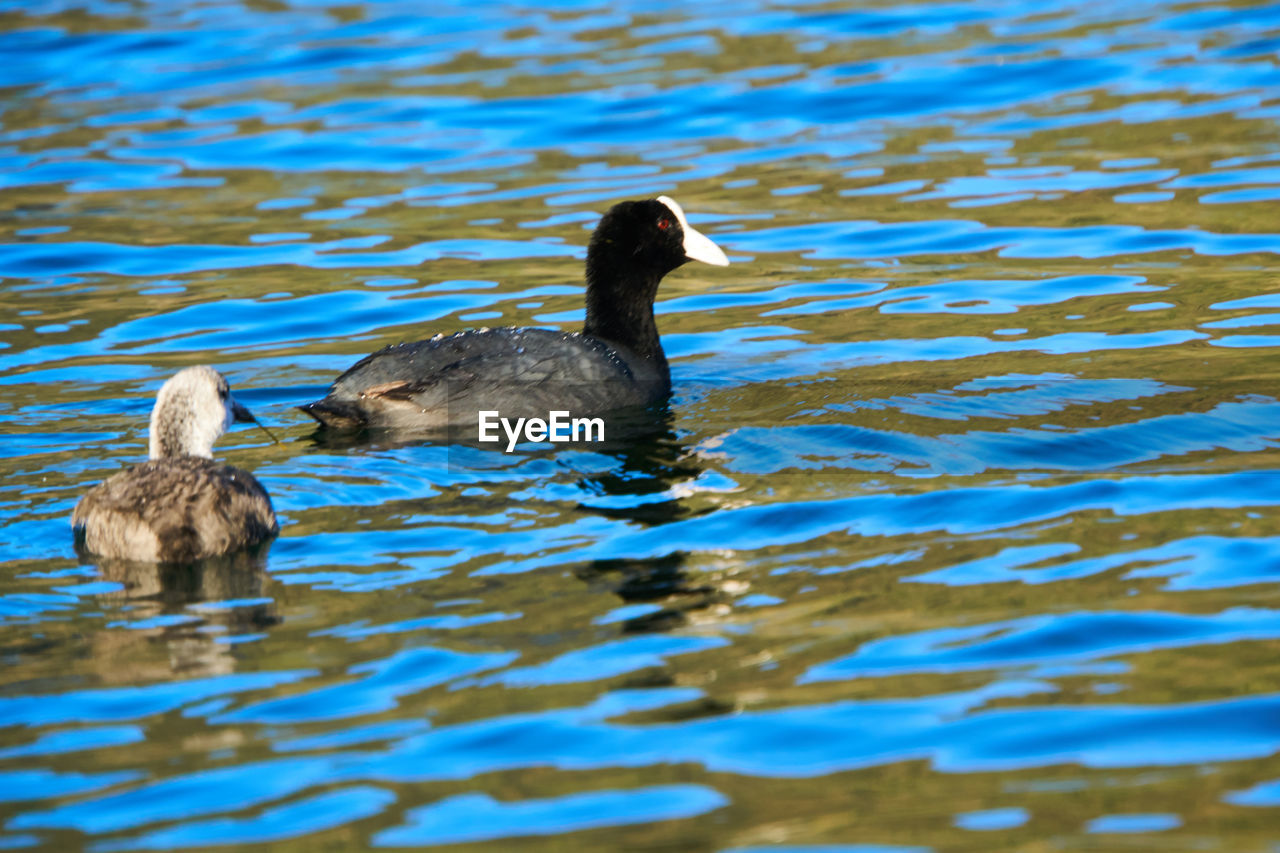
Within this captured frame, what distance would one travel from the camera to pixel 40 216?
588 inches

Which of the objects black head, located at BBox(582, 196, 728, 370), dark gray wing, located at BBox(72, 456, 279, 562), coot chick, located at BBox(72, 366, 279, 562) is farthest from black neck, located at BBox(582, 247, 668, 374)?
A: dark gray wing, located at BBox(72, 456, 279, 562)

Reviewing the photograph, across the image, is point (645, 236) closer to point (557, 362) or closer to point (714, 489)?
point (557, 362)

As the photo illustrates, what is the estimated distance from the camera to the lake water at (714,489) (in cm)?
447

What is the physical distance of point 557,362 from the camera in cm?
860

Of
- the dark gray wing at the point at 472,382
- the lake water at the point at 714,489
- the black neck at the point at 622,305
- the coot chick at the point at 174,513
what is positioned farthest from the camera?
the black neck at the point at 622,305

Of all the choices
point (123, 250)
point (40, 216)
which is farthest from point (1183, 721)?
point (40, 216)

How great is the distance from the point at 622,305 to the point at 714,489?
236 cm

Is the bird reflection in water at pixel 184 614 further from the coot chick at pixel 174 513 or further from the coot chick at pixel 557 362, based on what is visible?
the coot chick at pixel 557 362

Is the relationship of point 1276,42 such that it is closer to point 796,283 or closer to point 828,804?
point 796,283

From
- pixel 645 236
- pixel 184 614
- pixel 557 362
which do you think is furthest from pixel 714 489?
pixel 645 236

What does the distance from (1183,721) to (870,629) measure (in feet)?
3.72

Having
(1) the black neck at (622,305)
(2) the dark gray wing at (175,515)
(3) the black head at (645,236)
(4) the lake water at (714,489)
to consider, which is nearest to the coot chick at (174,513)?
(2) the dark gray wing at (175,515)

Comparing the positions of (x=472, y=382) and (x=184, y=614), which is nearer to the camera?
(x=184, y=614)

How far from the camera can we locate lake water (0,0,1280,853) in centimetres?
447
